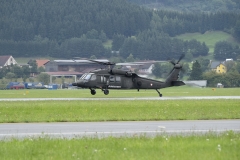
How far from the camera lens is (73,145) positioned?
18.5 m

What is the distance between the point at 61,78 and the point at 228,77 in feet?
124

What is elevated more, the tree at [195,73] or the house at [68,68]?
the tree at [195,73]

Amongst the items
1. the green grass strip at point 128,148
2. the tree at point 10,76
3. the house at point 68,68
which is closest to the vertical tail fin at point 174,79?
the green grass strip at point 128,148

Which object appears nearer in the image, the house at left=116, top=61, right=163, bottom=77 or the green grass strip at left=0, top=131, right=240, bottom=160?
the green grass strip at left=0, top=131, right=240, bottom=160

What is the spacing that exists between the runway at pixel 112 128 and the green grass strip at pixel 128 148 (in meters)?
1.76

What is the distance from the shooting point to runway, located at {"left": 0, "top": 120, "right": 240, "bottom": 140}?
71.9 feet

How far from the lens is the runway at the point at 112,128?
71.9ft

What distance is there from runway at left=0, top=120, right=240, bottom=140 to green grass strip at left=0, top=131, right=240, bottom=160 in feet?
5.78

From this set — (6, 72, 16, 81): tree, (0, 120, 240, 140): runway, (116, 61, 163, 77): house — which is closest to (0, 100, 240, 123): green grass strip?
(0, 120, 240, 140): runway

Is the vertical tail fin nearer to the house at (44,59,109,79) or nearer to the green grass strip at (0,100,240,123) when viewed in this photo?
the green grass strip at (0,100,240,123)

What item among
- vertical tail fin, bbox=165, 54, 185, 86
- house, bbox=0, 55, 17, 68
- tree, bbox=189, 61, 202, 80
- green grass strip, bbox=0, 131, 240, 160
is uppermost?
green grass strip, bbox=0, 131, 240, 160

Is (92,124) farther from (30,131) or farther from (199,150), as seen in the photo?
(199,150)

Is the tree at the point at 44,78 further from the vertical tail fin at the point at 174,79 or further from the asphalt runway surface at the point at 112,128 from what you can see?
the asphalt runway surface at the point at 112,128

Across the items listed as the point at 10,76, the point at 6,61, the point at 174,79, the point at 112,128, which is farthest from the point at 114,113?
the point at 6,61
